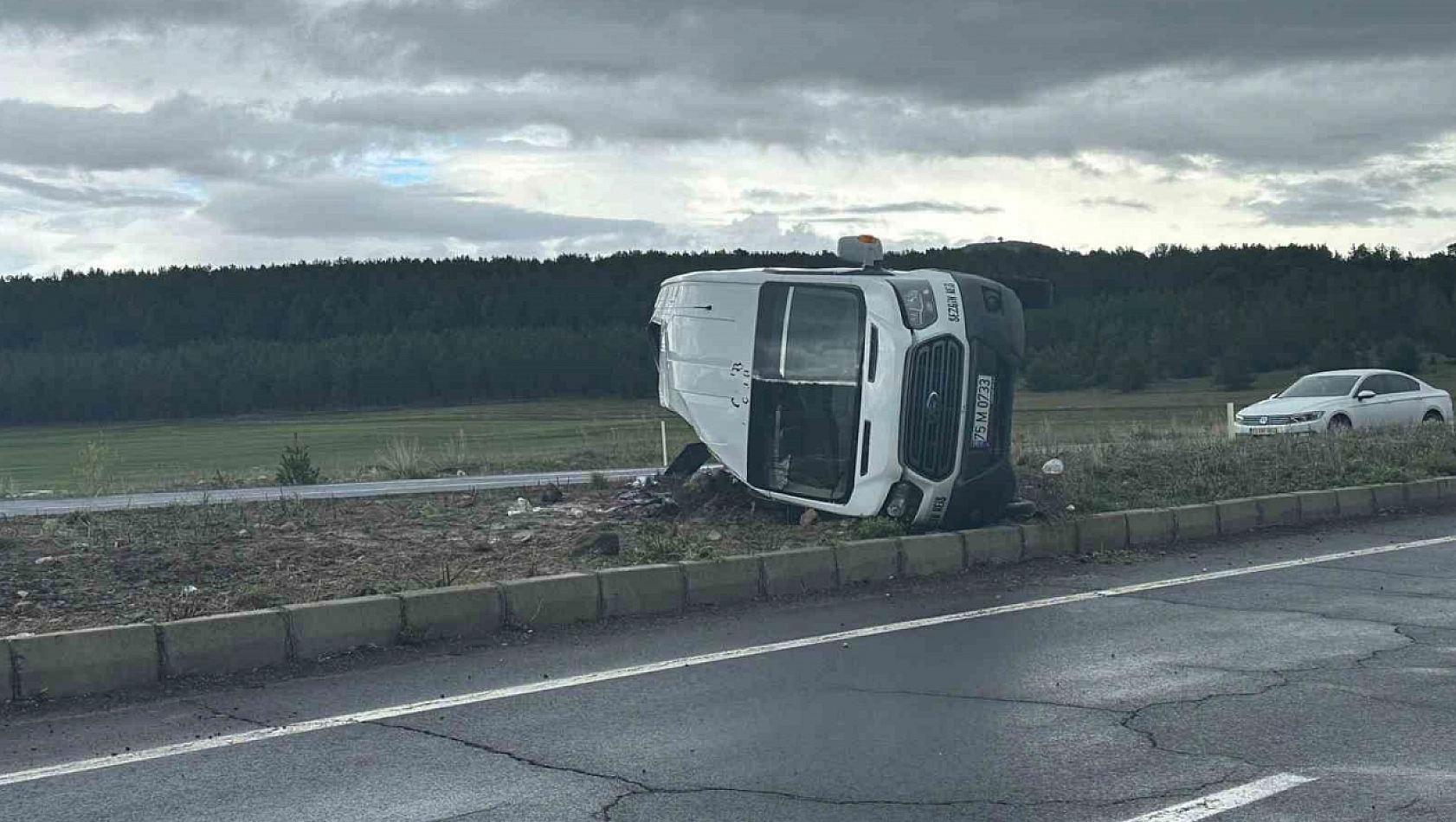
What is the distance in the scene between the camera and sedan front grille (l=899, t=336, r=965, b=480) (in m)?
10.9

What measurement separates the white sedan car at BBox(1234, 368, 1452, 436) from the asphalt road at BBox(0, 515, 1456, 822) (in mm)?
19027

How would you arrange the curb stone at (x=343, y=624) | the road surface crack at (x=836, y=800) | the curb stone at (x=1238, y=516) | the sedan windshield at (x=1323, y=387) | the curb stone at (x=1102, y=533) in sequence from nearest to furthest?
Answer: the road surface crack at (x=836, y=800) < the curb stone at (x=343, y=624) < the curb stone at (x=1102, y=533) < the curb stone at (x=1238, y=516) < the sedan windshield at (x=1323, y=387)

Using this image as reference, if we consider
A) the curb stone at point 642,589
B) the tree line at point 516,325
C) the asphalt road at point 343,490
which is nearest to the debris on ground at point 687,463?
the curb stone at point 642,589

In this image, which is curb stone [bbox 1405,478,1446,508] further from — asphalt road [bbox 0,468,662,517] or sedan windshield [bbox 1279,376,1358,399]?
sedan windshield [bbox 1279,376,1358,399]

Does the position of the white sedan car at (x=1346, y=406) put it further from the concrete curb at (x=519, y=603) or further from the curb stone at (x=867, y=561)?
the curb stone at (x=867, y=561)

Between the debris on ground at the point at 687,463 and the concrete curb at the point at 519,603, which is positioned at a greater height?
the debris on ground at the point at 687,463

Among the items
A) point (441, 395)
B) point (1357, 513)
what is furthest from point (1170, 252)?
point (1357, 513)

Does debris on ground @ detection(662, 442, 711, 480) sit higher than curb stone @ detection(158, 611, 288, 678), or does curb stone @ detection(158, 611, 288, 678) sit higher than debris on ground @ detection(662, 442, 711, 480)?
debris on ground @ detection(662, 442, 711, 480)

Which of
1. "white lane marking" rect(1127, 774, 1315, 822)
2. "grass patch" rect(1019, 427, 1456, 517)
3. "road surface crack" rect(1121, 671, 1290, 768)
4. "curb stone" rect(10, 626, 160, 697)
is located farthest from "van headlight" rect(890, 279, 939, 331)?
"white lane marking" rect(1127, 774, 1315, 822)

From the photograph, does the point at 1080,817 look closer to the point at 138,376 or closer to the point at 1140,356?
the point at 1140,356

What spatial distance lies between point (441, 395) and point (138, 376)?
24.2 meters

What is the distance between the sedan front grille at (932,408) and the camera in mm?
10938

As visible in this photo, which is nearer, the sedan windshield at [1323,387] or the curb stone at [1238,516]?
the curb stone at [1238,516]

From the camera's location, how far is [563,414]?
335 feet
